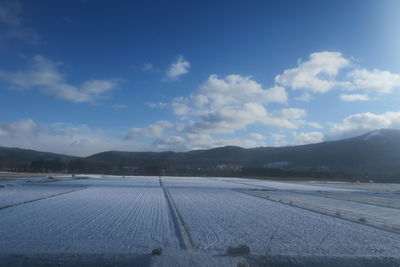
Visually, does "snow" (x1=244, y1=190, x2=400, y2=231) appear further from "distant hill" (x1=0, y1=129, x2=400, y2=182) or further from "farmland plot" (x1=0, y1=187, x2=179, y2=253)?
"distant hill" (x1=0, y1=129, x2=400, y2=182)

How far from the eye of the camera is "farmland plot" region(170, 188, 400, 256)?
→ 8977mm

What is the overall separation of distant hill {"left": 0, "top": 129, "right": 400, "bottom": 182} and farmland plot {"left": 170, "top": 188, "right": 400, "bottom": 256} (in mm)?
87837

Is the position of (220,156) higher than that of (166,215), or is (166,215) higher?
(220,156)

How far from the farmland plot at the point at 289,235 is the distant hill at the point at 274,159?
87.8 metres

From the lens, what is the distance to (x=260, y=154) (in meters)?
180

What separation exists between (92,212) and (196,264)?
933 cm

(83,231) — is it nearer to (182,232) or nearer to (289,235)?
(182,232)

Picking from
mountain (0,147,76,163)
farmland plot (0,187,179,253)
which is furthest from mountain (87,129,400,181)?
farmland plot (0,187,179,253)

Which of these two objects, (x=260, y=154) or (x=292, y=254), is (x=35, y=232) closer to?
(x=292, y=254)

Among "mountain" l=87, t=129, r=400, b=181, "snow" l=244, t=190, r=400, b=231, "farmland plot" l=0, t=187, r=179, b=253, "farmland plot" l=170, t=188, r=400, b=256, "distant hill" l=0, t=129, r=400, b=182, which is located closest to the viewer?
"farmland plot" l=0, t=187, r=179, b=253

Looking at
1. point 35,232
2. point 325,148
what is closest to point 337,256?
point 35,232

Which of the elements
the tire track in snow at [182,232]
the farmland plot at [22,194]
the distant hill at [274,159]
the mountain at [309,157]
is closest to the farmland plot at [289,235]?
the tire track in snow at [182,232]

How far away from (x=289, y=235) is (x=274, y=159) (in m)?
161

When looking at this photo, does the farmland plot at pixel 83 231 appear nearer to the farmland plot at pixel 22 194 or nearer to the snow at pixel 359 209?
the farmland plot at pixel 22 194
